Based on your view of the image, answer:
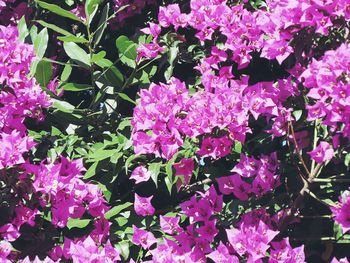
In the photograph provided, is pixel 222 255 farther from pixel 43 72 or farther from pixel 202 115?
pixel 43 72

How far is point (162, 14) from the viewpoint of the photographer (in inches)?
99.3

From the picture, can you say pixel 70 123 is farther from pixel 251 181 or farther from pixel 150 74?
pixel 251 181

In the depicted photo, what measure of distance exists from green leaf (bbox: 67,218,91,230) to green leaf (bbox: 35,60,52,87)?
0.55 m

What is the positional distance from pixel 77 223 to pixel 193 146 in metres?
0.47

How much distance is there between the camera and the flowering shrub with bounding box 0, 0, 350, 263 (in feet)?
6.51

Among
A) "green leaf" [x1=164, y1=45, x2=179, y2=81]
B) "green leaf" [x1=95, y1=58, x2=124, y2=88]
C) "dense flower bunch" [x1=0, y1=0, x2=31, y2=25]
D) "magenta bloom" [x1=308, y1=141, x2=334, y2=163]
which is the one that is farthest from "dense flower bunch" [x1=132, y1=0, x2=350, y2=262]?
"dense flower bunch" [x1=0, y1=0, x2=31, y2=25]

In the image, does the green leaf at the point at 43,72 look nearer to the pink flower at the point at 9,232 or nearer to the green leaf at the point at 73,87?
the green leaf at the point at 73,87

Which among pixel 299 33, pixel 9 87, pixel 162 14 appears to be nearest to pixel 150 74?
pixel 162 14

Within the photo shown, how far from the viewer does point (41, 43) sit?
2557 mm

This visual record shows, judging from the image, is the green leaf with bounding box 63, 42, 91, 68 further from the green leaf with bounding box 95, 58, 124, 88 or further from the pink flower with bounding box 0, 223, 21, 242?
the pink flower with bounding box 0, 223, 21, 242

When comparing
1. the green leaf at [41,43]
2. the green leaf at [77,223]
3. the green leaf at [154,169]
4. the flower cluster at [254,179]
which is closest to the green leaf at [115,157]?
the green leaf at [154,169]

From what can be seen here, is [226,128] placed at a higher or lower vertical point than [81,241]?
higher

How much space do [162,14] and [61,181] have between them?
77 cm

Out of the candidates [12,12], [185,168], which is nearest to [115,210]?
[185,168]
